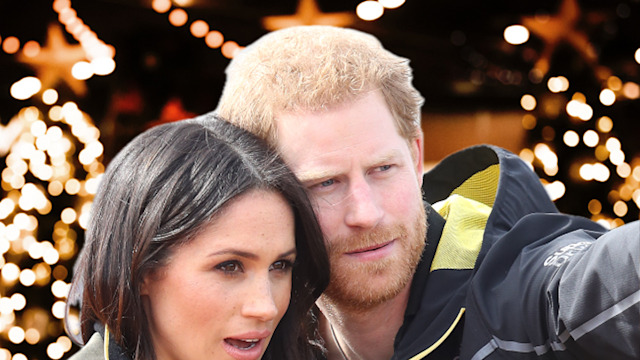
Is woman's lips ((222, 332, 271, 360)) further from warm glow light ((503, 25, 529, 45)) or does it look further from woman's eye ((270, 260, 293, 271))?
warm glow light ((503, 25, 529, 45))

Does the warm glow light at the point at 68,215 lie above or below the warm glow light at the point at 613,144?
below

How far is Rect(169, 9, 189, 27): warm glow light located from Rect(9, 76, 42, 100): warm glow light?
1.89ft

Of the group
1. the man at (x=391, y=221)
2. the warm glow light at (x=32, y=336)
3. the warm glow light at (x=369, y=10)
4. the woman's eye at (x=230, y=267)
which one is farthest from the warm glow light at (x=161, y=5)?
the woman's eye at (x=230, y=267)

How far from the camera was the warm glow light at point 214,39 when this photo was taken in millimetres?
3400

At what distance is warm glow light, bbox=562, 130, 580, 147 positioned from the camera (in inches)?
137

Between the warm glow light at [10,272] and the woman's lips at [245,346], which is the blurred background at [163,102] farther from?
the woman's lips at [245,346]

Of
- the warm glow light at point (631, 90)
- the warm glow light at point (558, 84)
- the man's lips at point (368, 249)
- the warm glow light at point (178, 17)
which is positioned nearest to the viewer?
the man's lips at point (368, 249)

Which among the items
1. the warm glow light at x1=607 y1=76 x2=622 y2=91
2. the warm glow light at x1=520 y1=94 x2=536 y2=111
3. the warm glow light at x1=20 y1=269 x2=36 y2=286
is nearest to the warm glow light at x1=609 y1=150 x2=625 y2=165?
the warm glow light at x1=607 y1=76 x2=622 y2=91

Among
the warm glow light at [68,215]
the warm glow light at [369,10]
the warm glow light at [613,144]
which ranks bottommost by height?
the warm glow light at [68,215]

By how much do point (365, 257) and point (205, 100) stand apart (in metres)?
2.00

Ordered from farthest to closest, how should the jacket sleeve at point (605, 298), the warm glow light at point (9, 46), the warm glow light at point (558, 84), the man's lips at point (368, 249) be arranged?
1. the warm glow light at point (558, 84)
2. the warm glow light at point (9, 46)
3. the man's lips at point (368, 249)
4. the jacket sleeve at point (605, 298)

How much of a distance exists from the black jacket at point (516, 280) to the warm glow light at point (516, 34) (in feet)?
5.22

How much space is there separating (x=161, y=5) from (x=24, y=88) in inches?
23.8

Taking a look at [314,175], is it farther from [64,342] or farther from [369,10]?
[64,342]
